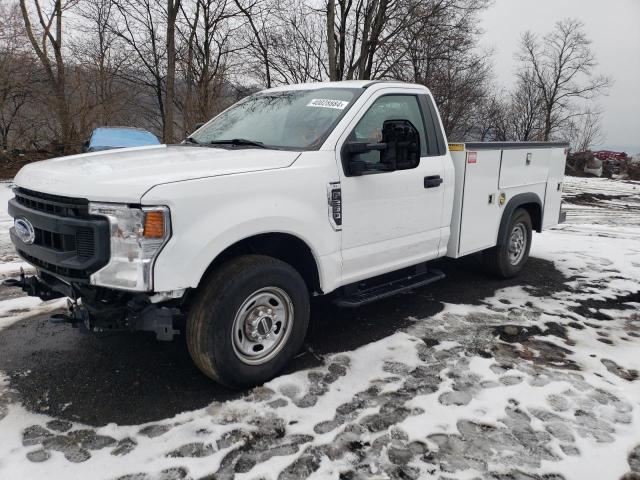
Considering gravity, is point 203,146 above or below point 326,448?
above

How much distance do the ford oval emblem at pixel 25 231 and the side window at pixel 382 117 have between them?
2249 mm

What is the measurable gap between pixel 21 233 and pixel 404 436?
9.07 feet

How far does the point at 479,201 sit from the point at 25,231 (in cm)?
399

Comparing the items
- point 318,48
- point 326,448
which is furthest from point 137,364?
point 318,48

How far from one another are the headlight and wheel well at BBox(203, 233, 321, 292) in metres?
0.54

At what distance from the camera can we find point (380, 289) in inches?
167

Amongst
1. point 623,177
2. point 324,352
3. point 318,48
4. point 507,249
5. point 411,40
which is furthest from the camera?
point 318,48

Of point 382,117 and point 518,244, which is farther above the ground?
point 382,117

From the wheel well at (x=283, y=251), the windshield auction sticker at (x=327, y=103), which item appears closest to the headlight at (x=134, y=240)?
the wheel well at (x=283, y=251)

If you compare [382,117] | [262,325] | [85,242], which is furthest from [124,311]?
[382,117]

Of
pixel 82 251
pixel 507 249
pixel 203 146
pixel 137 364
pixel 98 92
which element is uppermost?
pixel 98 92

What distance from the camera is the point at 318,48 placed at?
91.4 ft

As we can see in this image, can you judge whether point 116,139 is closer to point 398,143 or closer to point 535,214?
point 535,214

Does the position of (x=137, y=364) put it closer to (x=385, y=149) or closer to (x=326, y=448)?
(x=326, y=448)
